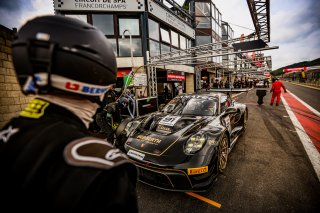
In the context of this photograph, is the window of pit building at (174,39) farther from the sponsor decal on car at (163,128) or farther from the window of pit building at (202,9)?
the sponsor decal on car at (163,128)

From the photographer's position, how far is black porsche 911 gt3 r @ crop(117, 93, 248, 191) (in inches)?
85.0

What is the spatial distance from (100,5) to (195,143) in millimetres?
9759

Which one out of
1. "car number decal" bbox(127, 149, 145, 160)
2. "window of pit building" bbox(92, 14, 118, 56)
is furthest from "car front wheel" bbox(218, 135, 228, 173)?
"window of pit building" bbox(92, 14, 118, 56)

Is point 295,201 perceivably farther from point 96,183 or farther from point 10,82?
point 10,82

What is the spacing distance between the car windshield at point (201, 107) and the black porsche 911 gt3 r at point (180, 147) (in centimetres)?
2

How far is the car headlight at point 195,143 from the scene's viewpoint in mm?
2367

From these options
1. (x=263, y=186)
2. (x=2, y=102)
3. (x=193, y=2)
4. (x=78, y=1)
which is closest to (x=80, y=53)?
(x=263, y=186)

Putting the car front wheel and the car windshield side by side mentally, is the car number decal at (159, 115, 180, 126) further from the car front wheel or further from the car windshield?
the car front wheel

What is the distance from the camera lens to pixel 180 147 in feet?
7.95

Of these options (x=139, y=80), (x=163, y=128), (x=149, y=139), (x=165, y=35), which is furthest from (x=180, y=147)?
(x=165, y=35)

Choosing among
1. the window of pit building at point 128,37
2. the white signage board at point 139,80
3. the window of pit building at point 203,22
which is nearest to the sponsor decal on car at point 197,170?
the white signage board at point 139,80

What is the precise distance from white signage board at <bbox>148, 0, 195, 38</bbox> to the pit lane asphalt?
9.89 m

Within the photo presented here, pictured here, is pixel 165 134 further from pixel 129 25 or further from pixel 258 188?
pixel 129 25

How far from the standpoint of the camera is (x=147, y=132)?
2.95m
